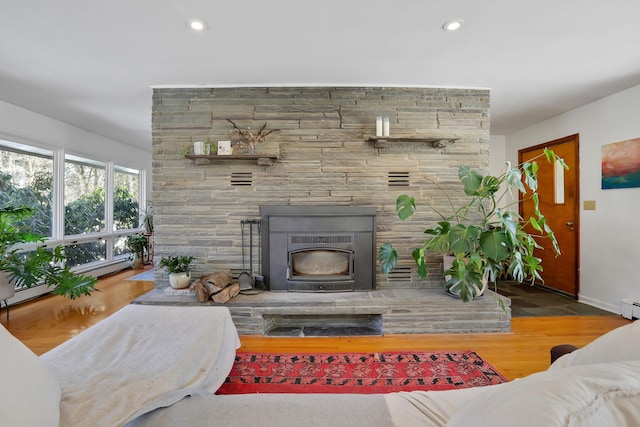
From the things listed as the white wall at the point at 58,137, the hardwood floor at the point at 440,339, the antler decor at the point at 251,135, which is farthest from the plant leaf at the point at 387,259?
the white wall at the point at 58,137

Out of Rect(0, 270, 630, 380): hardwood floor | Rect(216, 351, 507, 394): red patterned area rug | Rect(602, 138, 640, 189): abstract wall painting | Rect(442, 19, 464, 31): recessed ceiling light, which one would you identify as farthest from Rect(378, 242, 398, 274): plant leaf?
Rect(602, 138, 640, 189): abstract wall painting

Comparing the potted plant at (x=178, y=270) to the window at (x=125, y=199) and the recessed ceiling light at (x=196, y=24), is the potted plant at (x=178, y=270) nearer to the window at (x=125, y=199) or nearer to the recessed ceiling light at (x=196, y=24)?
the recessed ceiling light at (x=196, y=24)

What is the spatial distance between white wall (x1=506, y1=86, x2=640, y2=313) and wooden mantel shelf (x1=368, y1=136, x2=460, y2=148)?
5.96ft

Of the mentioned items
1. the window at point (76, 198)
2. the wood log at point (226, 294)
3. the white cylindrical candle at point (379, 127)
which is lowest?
the wood log at point (226, 294)

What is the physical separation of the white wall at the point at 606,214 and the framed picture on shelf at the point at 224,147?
412cm

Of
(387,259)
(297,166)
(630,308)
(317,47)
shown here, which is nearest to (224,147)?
(297,166)

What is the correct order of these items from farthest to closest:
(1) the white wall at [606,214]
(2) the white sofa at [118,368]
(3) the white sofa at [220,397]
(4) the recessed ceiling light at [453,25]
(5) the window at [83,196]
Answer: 1. (5) the window at [83,196]
2. (1) the white wall at [606,214]
3. (4) the recessed ceiling light at [453,25]
4. (2) the white sofa at [118,368]
5. (3) the white sofa at [220,397]

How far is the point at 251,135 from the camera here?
109 inches

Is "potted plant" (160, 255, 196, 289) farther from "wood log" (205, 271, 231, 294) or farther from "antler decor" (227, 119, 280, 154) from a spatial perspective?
"antler decor" (227, 119, 280, 154)

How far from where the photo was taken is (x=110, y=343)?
52.4 inches

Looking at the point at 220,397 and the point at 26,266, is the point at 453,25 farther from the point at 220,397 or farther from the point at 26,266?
the point at 26,266

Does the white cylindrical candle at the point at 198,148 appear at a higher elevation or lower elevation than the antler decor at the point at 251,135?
lower

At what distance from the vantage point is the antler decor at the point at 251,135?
9.12 feet

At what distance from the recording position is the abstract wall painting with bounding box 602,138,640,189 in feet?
9.20
